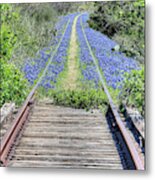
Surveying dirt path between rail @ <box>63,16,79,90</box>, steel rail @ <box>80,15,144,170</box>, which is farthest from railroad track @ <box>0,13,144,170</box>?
dirt path between rail @ <box>63,16,79,90</box>

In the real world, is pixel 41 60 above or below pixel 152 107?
above

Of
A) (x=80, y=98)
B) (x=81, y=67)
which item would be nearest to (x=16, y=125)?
(x=80, y=98)

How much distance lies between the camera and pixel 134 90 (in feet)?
10.2

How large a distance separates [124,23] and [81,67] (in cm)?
37

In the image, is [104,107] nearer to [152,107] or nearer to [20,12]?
[152,107]

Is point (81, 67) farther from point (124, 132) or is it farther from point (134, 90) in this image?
point (124, 132)

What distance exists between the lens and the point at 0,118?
3.25 metres

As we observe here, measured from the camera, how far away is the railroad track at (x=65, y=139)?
3.11m

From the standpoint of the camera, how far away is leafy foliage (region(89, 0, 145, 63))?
10.1 ft

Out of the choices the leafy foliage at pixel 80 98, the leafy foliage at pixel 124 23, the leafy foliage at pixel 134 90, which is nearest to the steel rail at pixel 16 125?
the leafy foliage at pixel 80 98

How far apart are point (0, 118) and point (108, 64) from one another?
74cm

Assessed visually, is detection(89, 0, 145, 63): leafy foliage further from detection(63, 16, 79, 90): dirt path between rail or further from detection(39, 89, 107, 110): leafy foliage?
detection(39, 89, 107, 110): leafy foliage

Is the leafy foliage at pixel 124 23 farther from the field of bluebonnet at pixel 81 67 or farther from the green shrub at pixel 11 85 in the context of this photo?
the green shrub at pixel 11 85

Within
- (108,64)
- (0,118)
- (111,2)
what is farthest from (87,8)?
(0,118)
